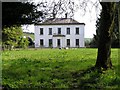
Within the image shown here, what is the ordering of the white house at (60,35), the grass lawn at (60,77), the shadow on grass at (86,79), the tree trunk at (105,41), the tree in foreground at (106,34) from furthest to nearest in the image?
the white house at (60,35) → the tree trunk at (105,41) → the tree in foreground at (106,34) → the grass lawn at (60,77) → the shadow on grass at (86,79)

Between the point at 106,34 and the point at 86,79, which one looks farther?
the point at 106,34

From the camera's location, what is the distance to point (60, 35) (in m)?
79.9

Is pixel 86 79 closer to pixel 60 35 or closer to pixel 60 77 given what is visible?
pixel 60 77

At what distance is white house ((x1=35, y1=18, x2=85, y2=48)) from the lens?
261 ft

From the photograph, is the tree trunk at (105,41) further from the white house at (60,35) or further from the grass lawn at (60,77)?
the white house at (60,35)

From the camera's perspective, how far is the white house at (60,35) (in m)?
79.6

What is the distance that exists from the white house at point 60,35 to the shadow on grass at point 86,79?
6494 cm

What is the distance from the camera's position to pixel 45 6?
1686cm

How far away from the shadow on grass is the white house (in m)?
64.9

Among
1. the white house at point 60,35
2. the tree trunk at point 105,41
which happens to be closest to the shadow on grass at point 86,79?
the tree trunk at point 105,41

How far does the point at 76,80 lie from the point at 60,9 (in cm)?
A: 426

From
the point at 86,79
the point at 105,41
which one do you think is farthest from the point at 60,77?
the point at 105,41

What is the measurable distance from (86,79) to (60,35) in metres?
67.3

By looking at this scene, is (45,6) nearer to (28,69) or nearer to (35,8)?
(35,8)
